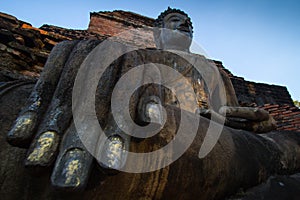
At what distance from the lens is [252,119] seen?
1338mm

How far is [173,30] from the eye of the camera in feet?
6.65

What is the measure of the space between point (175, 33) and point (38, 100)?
1.67m

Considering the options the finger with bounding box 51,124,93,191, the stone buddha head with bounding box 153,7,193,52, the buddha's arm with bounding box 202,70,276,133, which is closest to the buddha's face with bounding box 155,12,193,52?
the stone buddha head with bounding box 153,7,193,52

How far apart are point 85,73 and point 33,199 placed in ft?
1.02

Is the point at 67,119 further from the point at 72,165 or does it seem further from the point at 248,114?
the point at 248,114

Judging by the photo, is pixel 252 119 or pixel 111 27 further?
pixel 111 27

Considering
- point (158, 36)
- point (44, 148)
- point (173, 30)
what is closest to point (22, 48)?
point (158, 36)

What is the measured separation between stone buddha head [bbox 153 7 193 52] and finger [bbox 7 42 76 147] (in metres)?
1.47

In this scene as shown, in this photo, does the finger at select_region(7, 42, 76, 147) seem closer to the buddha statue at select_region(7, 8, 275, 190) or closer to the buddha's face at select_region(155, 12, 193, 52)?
the buddha statue at select_region(7, 8, 275, 190)

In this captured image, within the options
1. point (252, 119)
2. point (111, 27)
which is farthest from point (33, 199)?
point (111, 27)

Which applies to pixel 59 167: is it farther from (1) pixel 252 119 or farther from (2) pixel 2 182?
(1) pixel 252 119

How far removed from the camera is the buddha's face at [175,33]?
1967 mm

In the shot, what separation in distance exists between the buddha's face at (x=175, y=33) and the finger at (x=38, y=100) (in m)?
1.46

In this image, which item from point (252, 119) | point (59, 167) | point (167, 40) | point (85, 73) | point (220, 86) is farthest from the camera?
point (167, 40)
